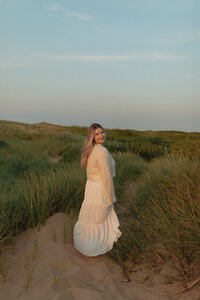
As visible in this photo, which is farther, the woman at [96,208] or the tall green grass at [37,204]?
the tall green grass at [37,204]

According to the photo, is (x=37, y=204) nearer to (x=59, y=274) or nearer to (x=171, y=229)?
(x=59, y=274)

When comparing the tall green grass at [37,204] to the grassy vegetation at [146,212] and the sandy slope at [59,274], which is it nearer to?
the grassy vegetation at [146,212]

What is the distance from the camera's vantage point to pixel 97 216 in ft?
13.5

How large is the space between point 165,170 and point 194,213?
2117 mm

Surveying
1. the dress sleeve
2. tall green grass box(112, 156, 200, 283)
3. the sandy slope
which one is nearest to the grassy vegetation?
tall green grass box(112, 156, 200, 283)

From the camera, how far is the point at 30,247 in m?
4.32

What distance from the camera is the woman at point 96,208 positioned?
403 centimetres

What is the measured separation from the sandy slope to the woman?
0.76ft

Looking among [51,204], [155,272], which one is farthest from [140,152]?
[155,272]

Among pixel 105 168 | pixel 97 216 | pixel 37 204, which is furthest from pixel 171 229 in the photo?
pixel 37 204

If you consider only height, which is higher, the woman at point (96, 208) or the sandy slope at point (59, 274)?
the woman at point (96, 208)

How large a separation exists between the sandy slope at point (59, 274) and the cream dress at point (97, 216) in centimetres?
23

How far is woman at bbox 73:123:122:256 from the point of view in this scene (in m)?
4.03

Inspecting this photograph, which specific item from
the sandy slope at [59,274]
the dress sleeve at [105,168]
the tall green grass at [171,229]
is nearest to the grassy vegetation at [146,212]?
the tall green grass at [171,229]
